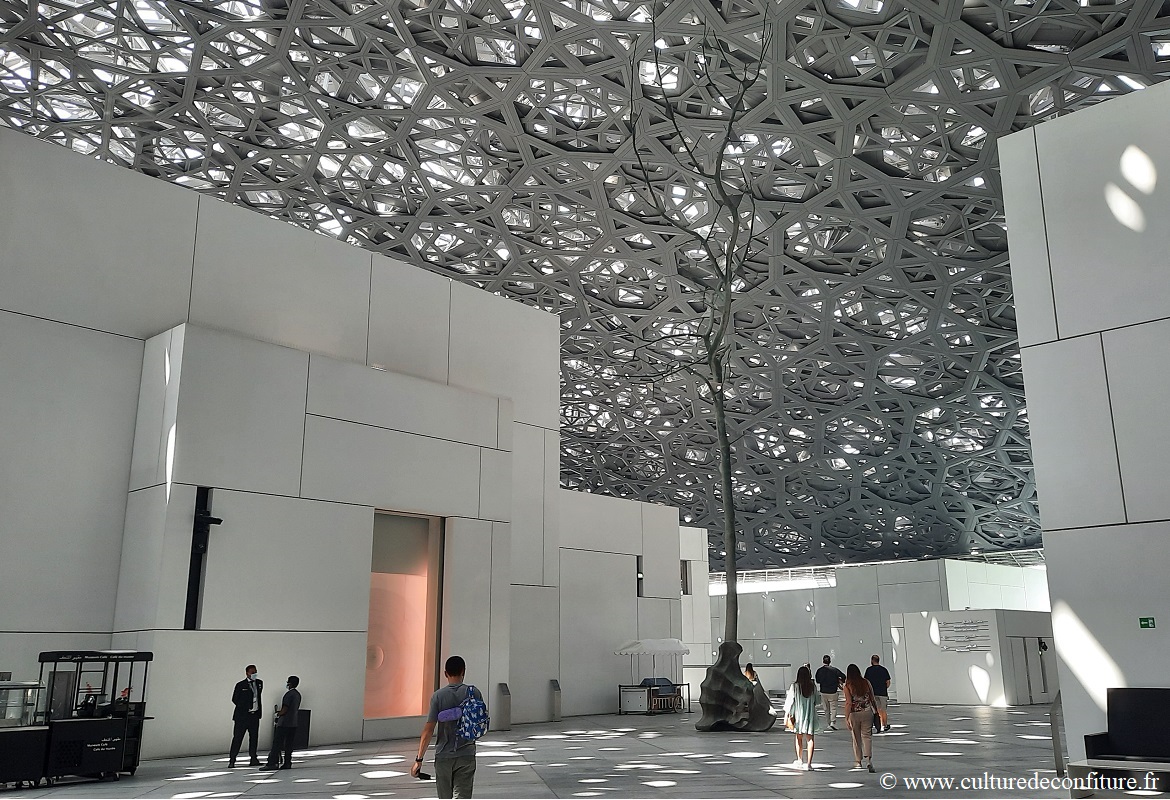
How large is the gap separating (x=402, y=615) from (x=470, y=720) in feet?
35.3

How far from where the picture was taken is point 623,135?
25.0 meters

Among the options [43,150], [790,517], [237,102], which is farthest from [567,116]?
[790,517]

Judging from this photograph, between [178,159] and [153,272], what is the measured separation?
1366 centimetres

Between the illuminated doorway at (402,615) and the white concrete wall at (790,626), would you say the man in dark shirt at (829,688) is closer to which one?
the illuminated doorway at (402,615)

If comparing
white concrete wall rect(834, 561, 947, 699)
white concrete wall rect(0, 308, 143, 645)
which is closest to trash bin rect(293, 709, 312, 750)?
white concrete wall rect(0, 308, 143, 645)

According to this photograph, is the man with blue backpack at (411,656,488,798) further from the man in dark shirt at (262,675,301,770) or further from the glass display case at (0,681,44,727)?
the glass display case at (0,681,44,727)

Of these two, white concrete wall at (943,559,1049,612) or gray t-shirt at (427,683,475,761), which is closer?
gray t-shirt at (427,683,475,761)

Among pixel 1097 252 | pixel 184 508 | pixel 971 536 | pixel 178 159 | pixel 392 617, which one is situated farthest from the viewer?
pixel 971 536

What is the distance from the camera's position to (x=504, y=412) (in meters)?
19.2

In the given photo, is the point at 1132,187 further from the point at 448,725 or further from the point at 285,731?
the point at 285,731

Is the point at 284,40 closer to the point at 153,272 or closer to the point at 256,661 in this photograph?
the point at 153,272

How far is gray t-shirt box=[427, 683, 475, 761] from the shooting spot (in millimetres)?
6281

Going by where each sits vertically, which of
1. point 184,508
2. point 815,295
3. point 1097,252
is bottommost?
point 184,508

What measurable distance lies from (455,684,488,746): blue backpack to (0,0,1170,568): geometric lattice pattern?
1551cm
